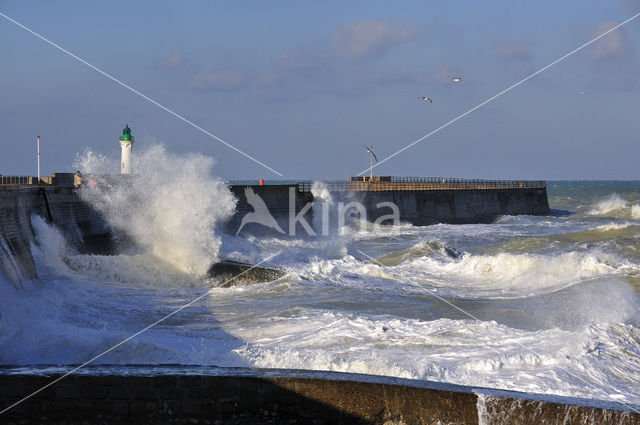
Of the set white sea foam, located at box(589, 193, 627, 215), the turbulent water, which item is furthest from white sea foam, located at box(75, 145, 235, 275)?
white sea foam, located at box(589, 193, 627, 215)

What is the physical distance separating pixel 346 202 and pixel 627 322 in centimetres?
2512

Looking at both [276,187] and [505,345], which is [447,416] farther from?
[276,187]

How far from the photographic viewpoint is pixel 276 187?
87.1 ft

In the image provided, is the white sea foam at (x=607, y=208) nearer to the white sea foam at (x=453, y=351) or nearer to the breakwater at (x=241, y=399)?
the white sea foam at (x=453, y=351)

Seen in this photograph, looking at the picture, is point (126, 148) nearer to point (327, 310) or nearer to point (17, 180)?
point (17, 180)

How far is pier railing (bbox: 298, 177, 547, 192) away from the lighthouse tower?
Result: 835 centimetres

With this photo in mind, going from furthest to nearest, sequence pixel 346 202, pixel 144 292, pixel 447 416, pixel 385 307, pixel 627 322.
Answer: pixel 346 202 < pixel 144 292 < pixel 385 307 < pixel 627 322 < pixel 447 416

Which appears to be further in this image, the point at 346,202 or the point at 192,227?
the point at 346,202

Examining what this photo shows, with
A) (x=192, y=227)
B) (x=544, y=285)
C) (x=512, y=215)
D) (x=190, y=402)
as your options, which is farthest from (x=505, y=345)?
(x=512, y=215)

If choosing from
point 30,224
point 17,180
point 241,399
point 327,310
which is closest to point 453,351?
point 327,310

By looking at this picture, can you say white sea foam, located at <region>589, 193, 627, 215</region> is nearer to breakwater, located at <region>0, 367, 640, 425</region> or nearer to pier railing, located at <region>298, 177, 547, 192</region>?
pier railing, located at <region>298, 177, 547, 192</region>

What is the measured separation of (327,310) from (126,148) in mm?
15993

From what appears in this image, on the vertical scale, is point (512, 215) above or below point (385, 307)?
above

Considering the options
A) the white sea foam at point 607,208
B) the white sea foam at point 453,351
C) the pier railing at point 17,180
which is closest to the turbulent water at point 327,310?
the white sea foam at point 453,351
